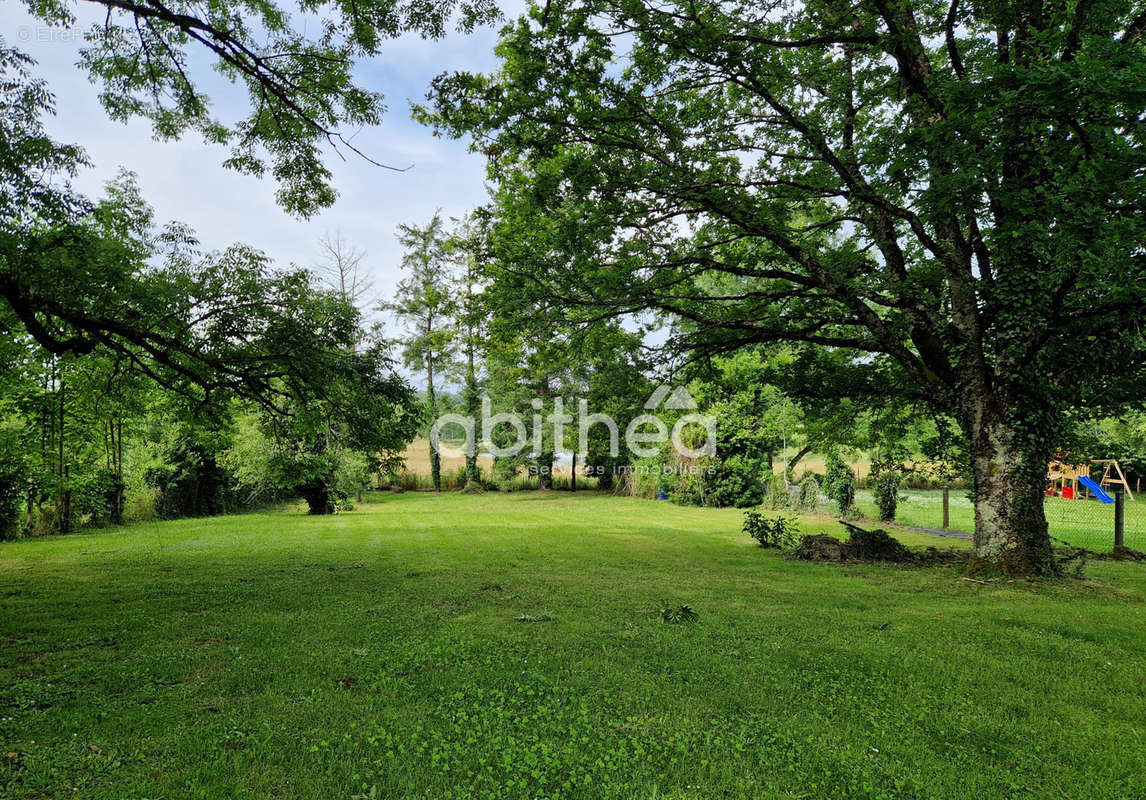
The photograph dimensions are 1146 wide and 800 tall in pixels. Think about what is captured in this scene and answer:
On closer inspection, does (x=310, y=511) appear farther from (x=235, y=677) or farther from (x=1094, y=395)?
(x=1094, y=395)

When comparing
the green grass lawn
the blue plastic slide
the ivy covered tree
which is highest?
the ivy covered tree

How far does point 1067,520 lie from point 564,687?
18318 millimetres

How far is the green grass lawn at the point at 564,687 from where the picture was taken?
2766 millimetres

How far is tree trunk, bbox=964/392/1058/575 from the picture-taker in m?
7.87

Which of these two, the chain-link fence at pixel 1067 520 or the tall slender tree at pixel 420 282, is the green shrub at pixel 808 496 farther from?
the tall slender tree at pixel 420 282

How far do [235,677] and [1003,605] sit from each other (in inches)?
306

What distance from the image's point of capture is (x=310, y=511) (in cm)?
1991

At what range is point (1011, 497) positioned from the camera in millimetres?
7910

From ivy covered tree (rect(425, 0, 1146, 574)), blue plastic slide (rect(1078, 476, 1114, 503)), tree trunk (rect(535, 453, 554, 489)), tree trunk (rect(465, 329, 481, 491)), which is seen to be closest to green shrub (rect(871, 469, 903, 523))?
ivy covered tree (rect(425, 0, 1146, 574))

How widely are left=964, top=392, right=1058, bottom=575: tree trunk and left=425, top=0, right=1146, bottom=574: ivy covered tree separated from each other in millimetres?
29

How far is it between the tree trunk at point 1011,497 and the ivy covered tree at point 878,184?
0.09 feet

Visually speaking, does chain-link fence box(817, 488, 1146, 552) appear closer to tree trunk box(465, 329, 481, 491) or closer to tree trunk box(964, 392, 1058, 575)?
tree trunk box(964, 392, 1058, 575)

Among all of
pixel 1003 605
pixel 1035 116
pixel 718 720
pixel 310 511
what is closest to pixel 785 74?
pixel 1035 116

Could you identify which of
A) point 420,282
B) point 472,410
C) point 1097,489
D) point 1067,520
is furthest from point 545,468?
point 1097,489
